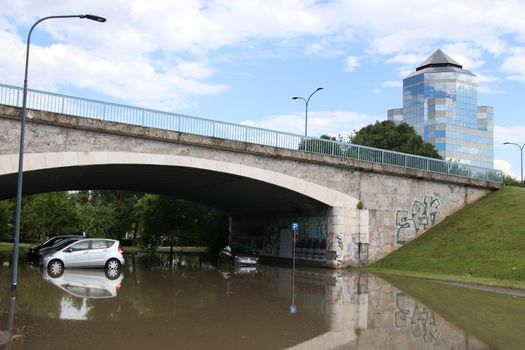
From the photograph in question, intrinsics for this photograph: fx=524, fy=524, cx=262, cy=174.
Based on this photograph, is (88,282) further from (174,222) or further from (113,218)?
(113,218)

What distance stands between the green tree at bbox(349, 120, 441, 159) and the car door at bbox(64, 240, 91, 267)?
40741 mm

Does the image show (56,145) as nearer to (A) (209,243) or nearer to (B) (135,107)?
(B) (135,107)

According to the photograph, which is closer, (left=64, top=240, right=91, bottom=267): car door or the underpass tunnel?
(left=64, top=240, right=91, bottom=267): car door

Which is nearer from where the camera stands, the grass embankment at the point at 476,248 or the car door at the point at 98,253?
the car door at the point at 98,253

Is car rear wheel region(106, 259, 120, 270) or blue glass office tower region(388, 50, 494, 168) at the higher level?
blue glass office tower region(388, 50, 494, 168)

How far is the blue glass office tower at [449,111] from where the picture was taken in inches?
5468

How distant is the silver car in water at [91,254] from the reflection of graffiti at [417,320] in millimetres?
12640

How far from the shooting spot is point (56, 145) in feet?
73.3

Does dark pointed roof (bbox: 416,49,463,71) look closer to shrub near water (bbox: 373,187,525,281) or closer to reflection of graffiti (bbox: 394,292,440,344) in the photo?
shrub near water (bbox: 373,187,525,281)

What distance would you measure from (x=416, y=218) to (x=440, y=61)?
402 feet

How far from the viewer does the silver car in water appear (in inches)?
861

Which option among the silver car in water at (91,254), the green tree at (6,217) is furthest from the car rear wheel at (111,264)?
the green tree at (6,217)

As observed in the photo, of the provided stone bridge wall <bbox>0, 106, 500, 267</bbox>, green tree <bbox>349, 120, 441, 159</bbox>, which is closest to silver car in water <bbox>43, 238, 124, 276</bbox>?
stone bridge wall <bbox>0, 106, 500, 267</bbox>

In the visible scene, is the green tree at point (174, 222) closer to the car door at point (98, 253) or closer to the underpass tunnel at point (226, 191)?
the underpass tunnel at point (226, 191)
